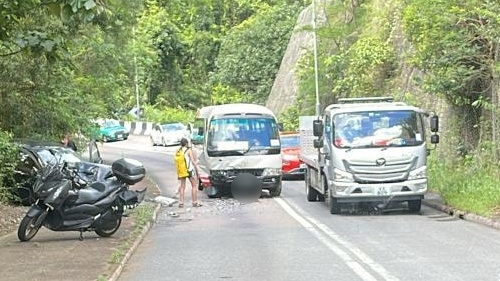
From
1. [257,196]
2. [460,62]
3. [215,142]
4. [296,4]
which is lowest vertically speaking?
[257,196]

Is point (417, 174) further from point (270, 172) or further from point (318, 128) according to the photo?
point (270, 172)

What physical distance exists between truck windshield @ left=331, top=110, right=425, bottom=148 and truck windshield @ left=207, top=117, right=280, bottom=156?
15.7 ft

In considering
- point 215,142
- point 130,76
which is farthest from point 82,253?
point 130,76

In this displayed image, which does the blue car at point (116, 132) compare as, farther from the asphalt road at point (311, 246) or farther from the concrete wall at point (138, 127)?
the asphalt road at point (311, 246)

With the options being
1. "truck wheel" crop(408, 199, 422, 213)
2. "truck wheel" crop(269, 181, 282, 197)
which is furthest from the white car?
"truck wheel" crop(408, 199, 422, 213)

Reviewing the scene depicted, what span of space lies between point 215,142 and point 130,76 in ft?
41.1

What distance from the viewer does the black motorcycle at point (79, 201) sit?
1438 centimetres

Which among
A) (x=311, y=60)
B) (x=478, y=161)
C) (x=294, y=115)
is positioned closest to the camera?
(x=478, y=161)

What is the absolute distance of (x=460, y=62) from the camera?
72.5ft

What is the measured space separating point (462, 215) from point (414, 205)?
1.58 meters

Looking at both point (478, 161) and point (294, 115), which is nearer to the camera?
point (478, 161)

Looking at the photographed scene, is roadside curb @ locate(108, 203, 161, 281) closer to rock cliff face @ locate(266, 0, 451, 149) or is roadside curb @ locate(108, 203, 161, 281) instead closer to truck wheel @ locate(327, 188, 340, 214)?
truck wheel @ locate(327, 188, 340, 214)

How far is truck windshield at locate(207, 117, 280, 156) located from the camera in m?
24.0

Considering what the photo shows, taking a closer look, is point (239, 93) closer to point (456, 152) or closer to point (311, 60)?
point (311, 60)
